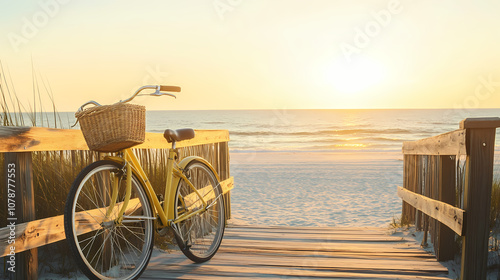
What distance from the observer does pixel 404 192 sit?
5059mm

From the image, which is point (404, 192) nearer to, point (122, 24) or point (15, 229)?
point (15, 229)

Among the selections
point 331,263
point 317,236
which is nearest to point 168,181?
point 331,263

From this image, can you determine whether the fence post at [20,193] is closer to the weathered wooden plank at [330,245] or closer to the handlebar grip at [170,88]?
the handlebar grip at [170,88]

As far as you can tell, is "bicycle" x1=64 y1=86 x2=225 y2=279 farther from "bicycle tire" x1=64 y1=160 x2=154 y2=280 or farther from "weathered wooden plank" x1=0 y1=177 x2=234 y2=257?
"weathered wooden plank" x1=0 y1=177 x2=234 y2=257

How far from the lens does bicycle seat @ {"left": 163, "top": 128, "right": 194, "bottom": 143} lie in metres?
3.23

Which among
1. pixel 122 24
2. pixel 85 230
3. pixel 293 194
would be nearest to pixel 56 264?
pixel 85 230

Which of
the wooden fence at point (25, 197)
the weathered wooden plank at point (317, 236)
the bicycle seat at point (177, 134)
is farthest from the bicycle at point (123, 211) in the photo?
the weathered wooden plank at point (317, 236)

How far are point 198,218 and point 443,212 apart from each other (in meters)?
2.32

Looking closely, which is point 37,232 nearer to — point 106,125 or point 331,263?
point 106,125

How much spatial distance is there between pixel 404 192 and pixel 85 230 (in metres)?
3.68

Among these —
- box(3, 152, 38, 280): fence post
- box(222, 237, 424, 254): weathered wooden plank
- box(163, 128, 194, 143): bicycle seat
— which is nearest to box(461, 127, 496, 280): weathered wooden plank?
box(222, 237, 424, 254): weathered wooden plank

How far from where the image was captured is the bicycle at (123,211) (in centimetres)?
258

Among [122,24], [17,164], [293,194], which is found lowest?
[293,194]

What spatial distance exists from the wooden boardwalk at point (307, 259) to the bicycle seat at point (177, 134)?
3.38 ft
